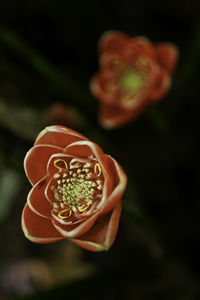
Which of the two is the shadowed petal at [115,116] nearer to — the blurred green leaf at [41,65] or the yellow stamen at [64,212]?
the blurred green leaf at [41,65]

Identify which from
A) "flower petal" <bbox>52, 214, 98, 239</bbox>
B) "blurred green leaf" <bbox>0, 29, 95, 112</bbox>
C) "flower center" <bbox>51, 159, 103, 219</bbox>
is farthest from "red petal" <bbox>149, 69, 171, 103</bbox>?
"flower petal" <bbox>52, 214, 98, 239</bbox>

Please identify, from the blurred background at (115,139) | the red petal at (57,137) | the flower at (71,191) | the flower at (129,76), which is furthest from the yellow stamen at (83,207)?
the blurred background at (115,139)

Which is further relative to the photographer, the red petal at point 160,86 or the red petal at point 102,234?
the red petal at point 160,86

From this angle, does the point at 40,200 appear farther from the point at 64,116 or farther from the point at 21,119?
the point at 21,119

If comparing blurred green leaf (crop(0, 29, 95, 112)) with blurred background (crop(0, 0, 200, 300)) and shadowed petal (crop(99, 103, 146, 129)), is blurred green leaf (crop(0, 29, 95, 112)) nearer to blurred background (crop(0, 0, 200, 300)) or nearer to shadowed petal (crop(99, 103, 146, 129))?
blurred background (crop(0, 0, 200, 300))

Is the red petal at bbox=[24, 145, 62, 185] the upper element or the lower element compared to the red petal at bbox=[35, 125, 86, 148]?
lower

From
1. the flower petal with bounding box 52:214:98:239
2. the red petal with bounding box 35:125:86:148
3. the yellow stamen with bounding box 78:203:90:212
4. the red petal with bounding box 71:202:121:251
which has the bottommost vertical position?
the yellow stamen with bounding box 78:203:90:212

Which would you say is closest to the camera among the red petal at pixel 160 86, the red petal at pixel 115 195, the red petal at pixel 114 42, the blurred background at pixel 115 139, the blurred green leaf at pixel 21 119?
the red petal at pixel 115 195

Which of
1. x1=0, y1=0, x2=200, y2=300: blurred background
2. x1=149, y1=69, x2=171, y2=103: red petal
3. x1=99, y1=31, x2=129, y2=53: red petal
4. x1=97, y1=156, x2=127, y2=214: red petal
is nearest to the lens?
x1=97, y1=156, x2=127, y2=214: red petal
